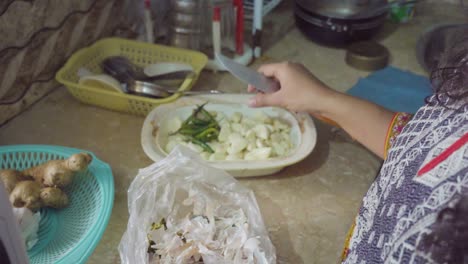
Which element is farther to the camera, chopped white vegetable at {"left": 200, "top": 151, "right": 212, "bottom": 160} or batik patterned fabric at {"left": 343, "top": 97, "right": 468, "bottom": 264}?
chopped white vegetable at {"left": 200, "top": 151, "right": 212, "bottom": 160}

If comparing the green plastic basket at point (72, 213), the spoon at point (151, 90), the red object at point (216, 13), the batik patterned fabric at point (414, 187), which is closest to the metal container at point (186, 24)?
Answer: the red object at point (216, 13)

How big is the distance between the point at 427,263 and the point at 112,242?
472 millimetres

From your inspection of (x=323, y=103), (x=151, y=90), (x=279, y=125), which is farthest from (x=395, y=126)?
(x=151, y=90)

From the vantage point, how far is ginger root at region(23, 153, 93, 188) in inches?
26.9

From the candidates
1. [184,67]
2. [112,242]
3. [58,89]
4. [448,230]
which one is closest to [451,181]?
[448,230]

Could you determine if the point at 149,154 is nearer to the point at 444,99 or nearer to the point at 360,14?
the point at 444,99

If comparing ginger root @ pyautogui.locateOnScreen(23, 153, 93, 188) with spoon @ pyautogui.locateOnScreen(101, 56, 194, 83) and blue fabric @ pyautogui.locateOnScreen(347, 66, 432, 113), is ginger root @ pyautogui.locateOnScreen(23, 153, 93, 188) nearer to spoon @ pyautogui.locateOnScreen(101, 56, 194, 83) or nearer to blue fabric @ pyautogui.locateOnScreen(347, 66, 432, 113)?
spoon @ pyautogui.locateOnScreen(101, 56, 194, 83)

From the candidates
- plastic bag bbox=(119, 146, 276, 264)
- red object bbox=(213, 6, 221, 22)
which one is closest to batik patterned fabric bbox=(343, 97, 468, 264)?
plastic bag bbox=(119, 146, 276, 264)

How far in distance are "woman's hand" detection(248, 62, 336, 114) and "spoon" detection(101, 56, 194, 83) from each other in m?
0.24

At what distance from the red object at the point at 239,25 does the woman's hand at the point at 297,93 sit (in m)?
0.32

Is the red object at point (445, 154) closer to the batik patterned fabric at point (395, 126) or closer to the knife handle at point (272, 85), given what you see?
the batik patterned fabric at point (395, 126)

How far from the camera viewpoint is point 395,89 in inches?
41.8

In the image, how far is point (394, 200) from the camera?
0.45 meters

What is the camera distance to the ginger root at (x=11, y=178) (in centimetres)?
67
